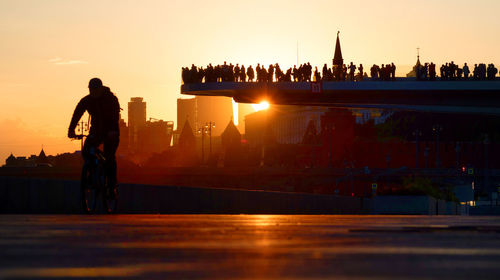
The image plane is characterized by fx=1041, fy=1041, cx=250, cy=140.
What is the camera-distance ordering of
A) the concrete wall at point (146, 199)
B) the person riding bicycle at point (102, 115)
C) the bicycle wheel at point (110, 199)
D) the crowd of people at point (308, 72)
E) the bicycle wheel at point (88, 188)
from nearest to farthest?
the bicycle wheel at point (88, 188)
the person riding bicycle at point (102, 115)
the bicycle wheel at point (110, 199)
the concrete wall at point (146, 199)
the crowd of people at point (308, 72)

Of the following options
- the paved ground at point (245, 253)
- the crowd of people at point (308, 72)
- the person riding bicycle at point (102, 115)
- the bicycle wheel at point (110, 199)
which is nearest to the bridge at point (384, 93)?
the crowd of people at point (308, 72)

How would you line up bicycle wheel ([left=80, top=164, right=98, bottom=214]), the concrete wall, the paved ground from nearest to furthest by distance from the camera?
the paved ground
bicycle wheel ([left=80, top=164, right=98, bottom=214])
the concrete wall

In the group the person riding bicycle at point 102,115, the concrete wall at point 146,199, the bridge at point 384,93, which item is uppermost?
the bridge at point 384,93

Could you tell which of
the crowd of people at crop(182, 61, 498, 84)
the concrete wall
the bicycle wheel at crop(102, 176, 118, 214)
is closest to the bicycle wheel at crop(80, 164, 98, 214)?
the bicycle wheel at crop(102, 176, 118, 214)

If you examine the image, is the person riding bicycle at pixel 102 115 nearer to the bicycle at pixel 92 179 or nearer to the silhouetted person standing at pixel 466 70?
the bicycle at pixel 92 179

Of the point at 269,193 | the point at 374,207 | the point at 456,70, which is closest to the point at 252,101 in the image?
the point at 456,70

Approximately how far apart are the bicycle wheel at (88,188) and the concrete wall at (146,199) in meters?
9.34

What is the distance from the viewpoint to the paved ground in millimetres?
5016

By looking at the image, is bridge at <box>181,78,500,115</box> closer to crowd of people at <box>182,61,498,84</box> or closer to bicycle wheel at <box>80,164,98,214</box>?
crowd of people at <box>182,61,498,84</box>

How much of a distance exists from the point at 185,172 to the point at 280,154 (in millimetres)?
84178

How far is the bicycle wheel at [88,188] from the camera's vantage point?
1341 cm

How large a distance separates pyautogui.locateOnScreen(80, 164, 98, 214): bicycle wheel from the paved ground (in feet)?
15.0

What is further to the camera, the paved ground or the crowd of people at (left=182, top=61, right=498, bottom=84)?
the crowd of people at (left=182, top=61, right=498, bottom=84)

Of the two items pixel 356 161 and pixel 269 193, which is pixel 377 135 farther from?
pixel 269 193
